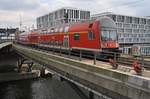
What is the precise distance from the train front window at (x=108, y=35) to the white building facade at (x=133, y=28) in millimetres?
92817

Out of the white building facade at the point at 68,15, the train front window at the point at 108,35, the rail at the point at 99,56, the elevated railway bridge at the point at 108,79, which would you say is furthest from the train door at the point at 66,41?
the white building facade at the point at 68,15

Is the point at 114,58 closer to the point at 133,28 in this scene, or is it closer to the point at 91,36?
the point at 91,36

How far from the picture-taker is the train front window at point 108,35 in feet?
71.9

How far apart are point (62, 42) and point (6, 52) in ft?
152

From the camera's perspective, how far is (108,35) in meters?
22.4

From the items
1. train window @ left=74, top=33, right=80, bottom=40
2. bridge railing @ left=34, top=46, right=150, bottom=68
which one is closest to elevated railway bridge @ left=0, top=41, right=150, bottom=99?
bridge railing @ left=34, top=46, right=150, bottom=68

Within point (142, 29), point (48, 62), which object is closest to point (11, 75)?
point (48, 62)

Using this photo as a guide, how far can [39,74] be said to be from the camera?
64.6 metres

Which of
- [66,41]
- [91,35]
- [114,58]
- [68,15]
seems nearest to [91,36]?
[91,35]

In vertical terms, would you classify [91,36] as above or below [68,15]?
below

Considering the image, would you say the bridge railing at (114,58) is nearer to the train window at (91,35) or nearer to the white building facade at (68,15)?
the train window at (91,35)

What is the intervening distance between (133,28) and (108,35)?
114 m

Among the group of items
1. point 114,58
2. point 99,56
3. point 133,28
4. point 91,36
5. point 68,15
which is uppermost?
point 68,15

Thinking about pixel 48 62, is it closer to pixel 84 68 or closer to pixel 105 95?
pixel 84 68
